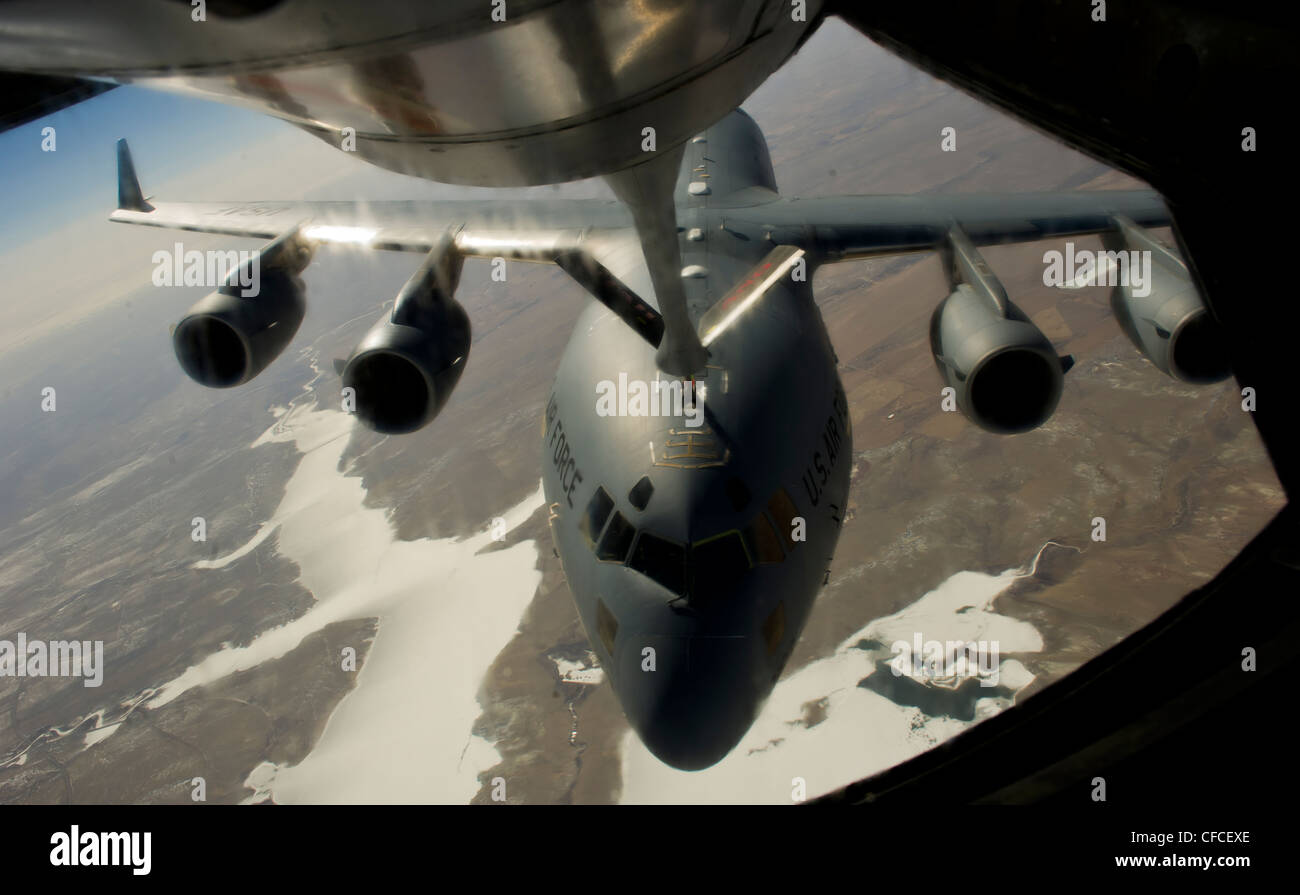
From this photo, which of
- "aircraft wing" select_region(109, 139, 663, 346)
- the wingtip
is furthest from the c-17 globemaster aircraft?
the wingtip

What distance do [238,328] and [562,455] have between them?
16.5 ft

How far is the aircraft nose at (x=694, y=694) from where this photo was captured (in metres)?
6.16

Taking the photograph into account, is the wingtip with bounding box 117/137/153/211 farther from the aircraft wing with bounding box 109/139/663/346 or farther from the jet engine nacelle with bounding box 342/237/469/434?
the jet engine nacelle with bounding box 342/237/469/434

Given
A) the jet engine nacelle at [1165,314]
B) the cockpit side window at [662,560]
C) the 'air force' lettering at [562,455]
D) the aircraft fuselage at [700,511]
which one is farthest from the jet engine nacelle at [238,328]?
the jet engine nacelle at [1165,314]

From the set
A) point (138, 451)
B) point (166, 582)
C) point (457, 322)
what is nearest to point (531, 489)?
point (166, 582)

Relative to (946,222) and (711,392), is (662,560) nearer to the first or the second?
(711,392)

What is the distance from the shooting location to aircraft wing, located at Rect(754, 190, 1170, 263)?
30.6 feet

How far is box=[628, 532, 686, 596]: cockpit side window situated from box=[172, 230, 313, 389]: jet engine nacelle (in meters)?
6.14

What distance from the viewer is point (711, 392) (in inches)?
266

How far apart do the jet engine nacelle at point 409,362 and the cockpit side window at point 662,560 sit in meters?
2.68

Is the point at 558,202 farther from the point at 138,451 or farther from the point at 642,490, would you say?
the point at 138,451

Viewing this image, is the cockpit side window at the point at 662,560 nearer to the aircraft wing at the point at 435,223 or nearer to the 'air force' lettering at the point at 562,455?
the 'air force' lettering at the point at 562,455

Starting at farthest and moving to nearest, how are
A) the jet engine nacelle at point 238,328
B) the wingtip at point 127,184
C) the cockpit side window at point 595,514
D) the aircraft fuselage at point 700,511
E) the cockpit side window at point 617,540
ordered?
the wingtip at point 127,184 < the jet engine nacelle at point 238,328 < the cockpit side window at point 595,514 < the cockpit side window at point 617,540 < the aircraft fuselage at point 700,511
